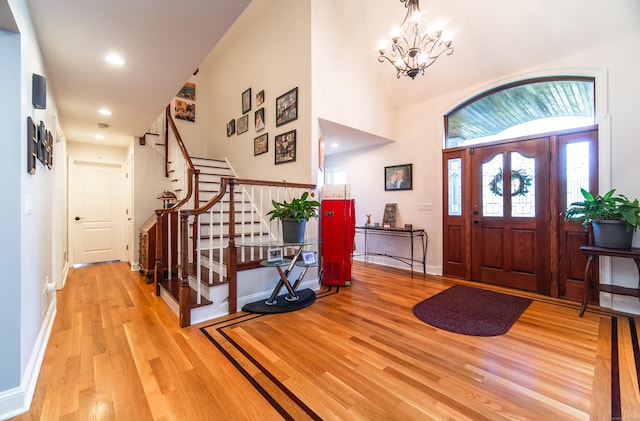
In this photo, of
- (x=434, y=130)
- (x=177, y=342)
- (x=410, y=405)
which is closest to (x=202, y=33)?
(x=177, y=342)

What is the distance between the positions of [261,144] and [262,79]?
1231 millimetres

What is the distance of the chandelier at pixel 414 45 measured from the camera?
2.98m

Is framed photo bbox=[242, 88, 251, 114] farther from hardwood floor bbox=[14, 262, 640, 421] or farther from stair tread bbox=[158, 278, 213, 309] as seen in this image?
hardwood floor bbox=[14, 262, 640, 421]

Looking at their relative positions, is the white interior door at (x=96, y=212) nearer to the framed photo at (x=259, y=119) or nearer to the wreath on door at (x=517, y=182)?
the framed photo at (x=259, y=119)

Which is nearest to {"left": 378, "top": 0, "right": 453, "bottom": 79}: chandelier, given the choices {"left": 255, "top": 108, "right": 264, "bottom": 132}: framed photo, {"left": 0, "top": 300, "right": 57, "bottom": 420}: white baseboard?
{"left": 255, "top": 108, "right": 264, "bottom": 132}: framed photo

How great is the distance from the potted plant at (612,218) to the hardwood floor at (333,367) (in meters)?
0.83

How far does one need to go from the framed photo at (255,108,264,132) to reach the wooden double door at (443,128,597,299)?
334 centimetres

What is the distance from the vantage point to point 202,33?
6.85ft

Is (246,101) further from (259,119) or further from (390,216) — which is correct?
(390,216)

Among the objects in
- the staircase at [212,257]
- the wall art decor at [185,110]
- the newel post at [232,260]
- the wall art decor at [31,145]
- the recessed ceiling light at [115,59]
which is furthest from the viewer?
the wall art decor at [185,110]

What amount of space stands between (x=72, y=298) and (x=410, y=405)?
4.12 m

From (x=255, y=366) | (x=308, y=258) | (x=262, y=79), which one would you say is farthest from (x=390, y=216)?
(x=255, y=366)

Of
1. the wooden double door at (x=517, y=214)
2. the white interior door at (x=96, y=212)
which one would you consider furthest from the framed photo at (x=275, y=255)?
the white interior door at (x=96, y=212)

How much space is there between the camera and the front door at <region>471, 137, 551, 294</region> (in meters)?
3.66
